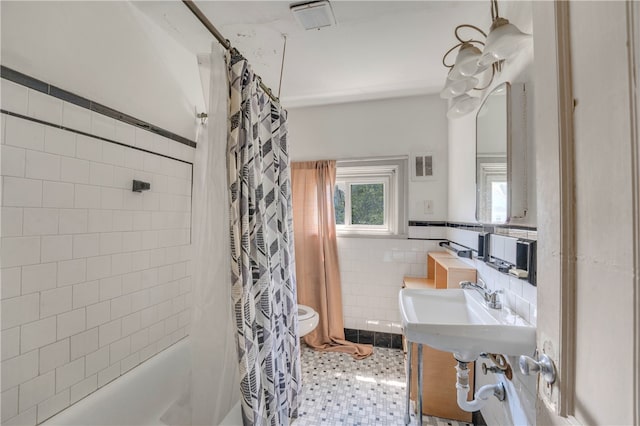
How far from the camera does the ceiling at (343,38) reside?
1.35 meters

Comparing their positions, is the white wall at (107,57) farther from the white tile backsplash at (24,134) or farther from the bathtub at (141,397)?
the bathtub at (141,397)

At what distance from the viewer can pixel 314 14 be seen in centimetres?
136

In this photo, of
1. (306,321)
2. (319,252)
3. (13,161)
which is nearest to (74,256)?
(13,161)

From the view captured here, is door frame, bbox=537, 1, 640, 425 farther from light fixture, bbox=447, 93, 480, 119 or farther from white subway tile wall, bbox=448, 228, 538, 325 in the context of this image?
light fixture, bbox=447, 93, 480, 119

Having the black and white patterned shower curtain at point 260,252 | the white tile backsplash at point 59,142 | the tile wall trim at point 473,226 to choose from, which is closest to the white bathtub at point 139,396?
the black and white patterned shower curtain at point 260,252

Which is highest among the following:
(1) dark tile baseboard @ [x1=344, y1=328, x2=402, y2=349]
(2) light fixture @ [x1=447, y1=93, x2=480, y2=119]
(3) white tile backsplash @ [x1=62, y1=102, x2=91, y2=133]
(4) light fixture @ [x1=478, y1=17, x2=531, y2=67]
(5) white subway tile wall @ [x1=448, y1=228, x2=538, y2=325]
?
(4) light fixture @ [x1=478, y1=17, x2=531, y2=67]

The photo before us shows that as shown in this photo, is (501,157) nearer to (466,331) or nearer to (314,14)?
(466,331)

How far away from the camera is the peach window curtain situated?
2445 mm

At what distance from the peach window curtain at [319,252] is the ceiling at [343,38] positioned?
0.81 metres

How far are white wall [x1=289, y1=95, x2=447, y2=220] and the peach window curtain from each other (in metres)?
0.21

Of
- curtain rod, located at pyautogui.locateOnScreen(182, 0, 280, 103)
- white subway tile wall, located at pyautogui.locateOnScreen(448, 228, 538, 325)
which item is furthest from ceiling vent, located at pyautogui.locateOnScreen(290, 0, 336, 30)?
white subway tile wall, located at pyautogui.locateOnScreen(448, 228, 538, 325)

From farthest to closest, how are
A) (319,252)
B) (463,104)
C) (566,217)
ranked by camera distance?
(319,252), (463,104), (566,217)

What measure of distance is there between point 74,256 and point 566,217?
63.5 inches

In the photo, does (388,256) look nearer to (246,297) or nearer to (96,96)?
(246,297)
